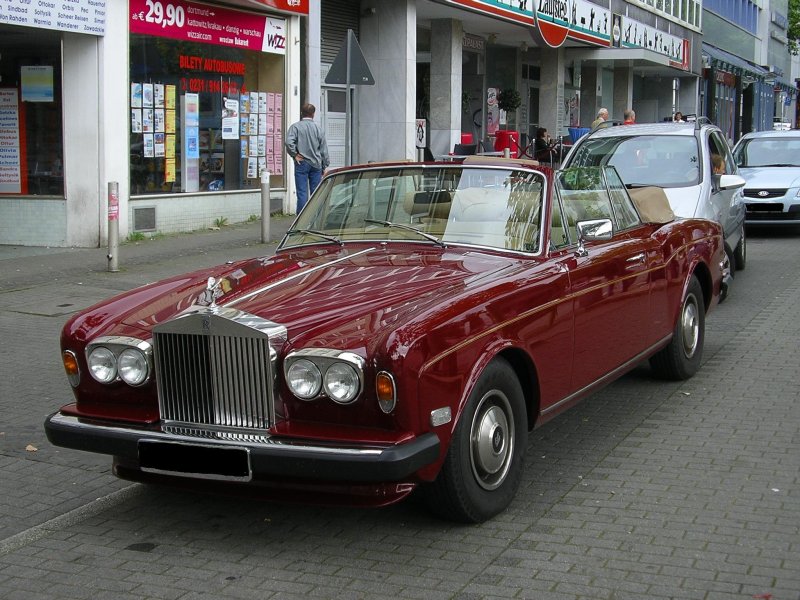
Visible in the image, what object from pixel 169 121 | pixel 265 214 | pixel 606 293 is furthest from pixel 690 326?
pixel 169 121

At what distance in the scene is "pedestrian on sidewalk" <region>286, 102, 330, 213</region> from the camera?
1653 cm

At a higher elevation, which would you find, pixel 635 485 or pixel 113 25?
pixel 113 25

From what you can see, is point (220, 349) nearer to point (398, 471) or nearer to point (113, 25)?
point (398, 471)

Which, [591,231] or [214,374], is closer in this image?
[214,374]

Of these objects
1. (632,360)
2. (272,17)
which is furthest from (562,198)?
(272,17)

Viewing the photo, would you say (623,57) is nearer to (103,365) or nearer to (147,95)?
(147,95)

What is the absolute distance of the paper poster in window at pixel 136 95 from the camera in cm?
1498

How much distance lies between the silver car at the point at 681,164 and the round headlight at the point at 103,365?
796 centimetres

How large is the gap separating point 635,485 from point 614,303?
3.98ft

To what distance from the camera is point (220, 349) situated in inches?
180

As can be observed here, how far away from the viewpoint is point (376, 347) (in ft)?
14.2

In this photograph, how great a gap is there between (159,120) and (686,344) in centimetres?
984

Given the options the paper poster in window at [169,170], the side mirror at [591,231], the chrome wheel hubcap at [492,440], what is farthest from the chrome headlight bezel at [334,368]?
the paper poster in window at [169,170]

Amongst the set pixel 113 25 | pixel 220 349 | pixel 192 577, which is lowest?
pixel 192 577
